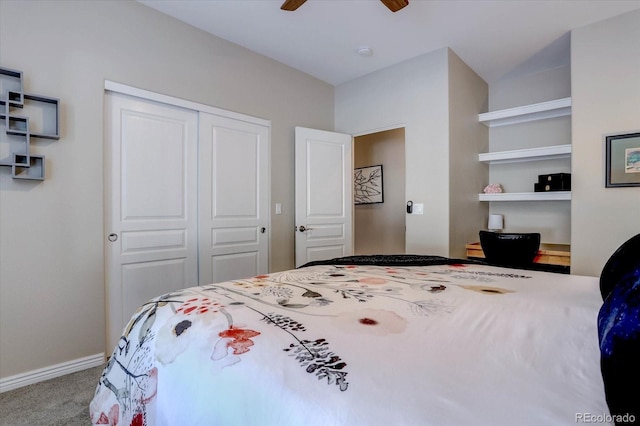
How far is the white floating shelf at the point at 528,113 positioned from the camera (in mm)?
3253

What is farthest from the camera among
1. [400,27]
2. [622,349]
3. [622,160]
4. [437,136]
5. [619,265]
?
[437,136]

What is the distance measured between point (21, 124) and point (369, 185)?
14.0ft

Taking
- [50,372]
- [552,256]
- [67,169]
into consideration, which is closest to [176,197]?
[67,169]

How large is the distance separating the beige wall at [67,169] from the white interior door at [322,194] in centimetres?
145

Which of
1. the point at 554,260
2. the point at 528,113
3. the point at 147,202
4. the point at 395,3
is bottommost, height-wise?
the point at 554,260

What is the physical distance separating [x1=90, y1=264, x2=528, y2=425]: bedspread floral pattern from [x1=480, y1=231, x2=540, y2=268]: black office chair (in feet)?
4.83

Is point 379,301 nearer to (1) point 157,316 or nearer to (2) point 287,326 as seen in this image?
(2) point 287,326

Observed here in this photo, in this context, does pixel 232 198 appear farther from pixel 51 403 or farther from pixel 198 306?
pixel 198 306

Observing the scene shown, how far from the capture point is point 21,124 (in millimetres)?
2090

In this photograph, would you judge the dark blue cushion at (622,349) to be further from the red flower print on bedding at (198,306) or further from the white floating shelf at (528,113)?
the white floating shelf at (528,113)

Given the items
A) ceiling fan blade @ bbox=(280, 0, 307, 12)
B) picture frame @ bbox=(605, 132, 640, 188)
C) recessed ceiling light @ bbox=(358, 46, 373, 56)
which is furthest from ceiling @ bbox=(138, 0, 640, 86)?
picture frame @ bbox=(605, 132, 640, 188)

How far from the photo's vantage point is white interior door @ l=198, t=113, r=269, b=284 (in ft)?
10.00

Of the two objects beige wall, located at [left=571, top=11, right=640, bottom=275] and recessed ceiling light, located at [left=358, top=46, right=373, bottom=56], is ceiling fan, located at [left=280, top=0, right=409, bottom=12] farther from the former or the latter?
beige wall, located at [left=571, top=11, right=640, bottom=275]

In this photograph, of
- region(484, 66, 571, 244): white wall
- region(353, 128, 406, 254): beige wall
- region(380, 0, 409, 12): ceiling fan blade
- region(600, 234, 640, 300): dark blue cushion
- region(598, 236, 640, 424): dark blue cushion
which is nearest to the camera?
region(598, 236, 640, 424): dark blue cushion
